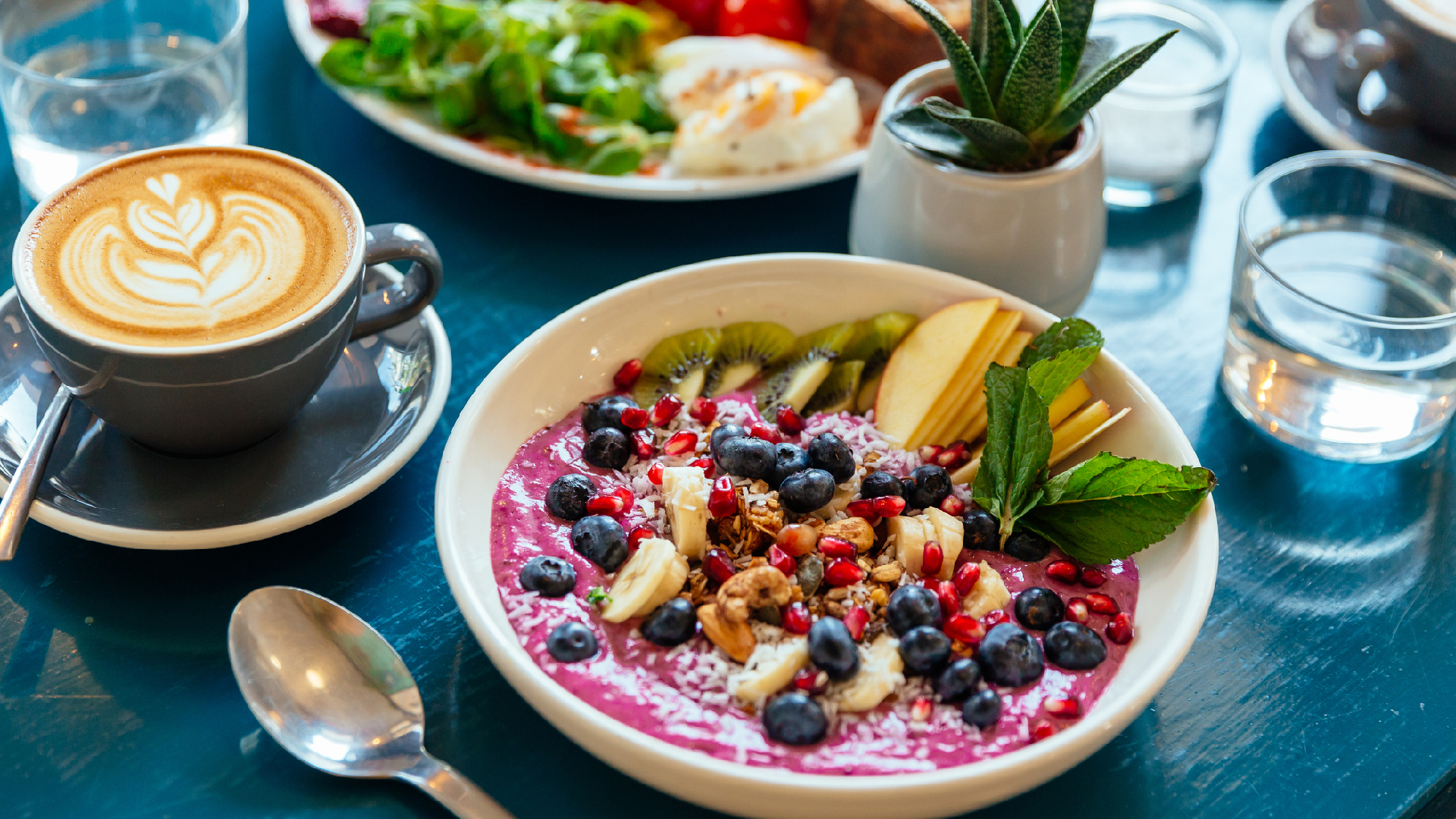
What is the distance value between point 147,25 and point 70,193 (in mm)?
899

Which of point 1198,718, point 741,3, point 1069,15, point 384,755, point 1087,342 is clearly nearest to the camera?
point 384,755

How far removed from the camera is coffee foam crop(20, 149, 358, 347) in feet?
4.69

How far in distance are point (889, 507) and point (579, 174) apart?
928mm

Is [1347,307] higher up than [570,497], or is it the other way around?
[1347,307]

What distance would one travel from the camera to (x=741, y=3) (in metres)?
2.56

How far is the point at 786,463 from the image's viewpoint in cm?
151

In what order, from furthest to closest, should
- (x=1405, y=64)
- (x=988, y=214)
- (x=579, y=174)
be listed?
(x=1405, y=64) < (x=579, y=174) < (x=988, y=214)

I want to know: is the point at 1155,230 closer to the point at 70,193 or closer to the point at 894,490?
the point at 894,490

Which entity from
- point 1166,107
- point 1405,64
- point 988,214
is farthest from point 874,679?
point 1405,64

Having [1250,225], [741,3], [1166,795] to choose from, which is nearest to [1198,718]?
[1166,795]

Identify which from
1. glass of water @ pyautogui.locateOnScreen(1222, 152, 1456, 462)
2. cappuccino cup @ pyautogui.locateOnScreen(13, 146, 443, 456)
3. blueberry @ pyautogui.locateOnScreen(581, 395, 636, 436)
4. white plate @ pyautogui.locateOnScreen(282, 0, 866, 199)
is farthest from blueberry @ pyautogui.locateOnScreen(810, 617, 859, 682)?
white plate @ pyautogui.locateOnScreen(282, 0, 866, 199)

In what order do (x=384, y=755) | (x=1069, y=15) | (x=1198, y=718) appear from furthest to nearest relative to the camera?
(x=1069, y=15) → (x=1198, y=718) → (x=384, y=755)

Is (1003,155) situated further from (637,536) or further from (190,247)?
(190,247)

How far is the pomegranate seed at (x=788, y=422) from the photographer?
160 cm
